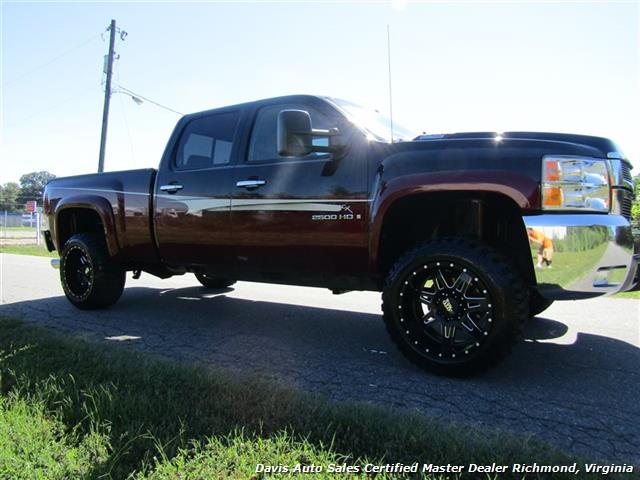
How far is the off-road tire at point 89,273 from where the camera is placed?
5207 mm

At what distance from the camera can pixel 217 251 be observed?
4.31 meters

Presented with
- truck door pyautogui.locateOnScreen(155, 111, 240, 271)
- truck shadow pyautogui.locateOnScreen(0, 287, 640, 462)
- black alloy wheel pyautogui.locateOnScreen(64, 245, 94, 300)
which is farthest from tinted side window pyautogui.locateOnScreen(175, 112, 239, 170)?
black alloy wheel pyautogui.locateOnScreen(64, 245, 94, 300)

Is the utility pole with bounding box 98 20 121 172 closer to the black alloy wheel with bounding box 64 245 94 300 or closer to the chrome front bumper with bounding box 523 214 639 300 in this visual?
the black alloy wheel with bounding box 64 245 94 300

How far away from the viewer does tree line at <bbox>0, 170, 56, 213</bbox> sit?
10076 cm

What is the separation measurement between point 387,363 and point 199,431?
1607 millimetres

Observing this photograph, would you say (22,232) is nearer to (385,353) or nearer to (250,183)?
(250,183)

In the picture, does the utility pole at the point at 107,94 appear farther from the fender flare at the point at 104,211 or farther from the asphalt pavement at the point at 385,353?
the fender flare at the point at 104,211

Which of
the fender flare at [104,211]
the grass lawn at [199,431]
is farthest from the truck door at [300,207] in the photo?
the fender flare at [104,211]

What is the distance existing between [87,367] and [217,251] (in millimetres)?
1501

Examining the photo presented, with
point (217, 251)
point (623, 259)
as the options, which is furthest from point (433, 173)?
point (217, 251)

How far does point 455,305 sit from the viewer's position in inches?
122

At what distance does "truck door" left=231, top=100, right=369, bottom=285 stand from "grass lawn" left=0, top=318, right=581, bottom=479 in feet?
3.66

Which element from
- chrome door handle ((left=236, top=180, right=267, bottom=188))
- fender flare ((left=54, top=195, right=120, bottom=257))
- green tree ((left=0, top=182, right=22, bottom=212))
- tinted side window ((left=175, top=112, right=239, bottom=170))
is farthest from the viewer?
green tree ((left=0, top=182, right=22, bottom=212))

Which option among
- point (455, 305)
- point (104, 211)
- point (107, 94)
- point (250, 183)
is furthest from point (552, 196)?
point (107, 94)
